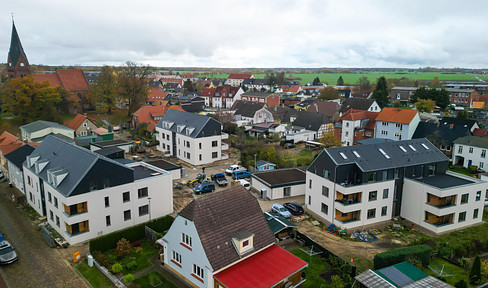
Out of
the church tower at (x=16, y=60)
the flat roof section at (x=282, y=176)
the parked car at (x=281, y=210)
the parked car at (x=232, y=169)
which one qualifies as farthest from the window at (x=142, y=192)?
the church tower at (x=16, y=60)

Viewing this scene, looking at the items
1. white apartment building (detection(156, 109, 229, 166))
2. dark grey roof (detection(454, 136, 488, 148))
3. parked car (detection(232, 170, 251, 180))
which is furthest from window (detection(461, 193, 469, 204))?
white apartment building (detection(156, 109, 229, 166))

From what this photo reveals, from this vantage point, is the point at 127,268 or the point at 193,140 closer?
the point at 127,268

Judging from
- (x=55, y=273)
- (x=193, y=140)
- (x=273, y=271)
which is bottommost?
(x=55, y=273)

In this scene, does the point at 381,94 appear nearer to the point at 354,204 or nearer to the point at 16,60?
the point at 354,204

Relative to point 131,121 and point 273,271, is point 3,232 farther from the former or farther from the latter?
point 131,121

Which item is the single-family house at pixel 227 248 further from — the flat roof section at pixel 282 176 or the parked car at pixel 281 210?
the flat roof section at pixel 282 176

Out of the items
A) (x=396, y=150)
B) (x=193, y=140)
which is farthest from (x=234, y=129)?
(x=396, y=150)

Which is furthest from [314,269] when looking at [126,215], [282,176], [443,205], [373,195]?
[282,176]

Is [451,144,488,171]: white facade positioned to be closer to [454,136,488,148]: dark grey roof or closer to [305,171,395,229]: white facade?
[454,136,488,148]: dark grey roof
